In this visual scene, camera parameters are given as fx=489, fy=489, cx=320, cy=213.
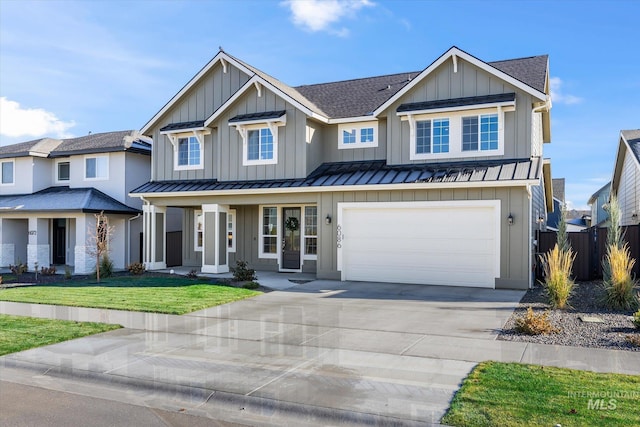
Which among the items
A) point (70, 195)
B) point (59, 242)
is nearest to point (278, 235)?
point (70, 195)

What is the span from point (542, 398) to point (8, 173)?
27989 mm

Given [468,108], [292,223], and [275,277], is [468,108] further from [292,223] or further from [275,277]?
[275,277]

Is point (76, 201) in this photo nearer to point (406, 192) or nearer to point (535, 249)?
point (406, 192)

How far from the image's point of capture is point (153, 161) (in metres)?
21.2

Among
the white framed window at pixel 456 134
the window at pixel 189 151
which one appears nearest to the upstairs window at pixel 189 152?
the window at pixel 189 151

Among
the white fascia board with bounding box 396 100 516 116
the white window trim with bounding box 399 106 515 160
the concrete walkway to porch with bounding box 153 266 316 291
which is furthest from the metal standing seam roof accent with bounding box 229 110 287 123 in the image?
the concrete walkway to porch with bounding box 153 266 316 291

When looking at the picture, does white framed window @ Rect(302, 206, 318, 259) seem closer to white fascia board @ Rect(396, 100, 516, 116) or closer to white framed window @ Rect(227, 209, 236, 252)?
white framed window @ Rect(227, 209, 236, 252)

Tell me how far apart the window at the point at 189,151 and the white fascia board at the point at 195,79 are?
1424 mm

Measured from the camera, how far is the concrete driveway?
18.4ft

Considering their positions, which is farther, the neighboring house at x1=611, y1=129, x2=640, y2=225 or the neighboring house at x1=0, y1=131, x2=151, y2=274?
the neighboring house at x1=0, y1=131, x2=151, y2=274

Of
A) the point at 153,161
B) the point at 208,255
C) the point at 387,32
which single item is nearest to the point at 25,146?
the point at 153,161

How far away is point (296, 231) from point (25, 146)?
52.6 feet

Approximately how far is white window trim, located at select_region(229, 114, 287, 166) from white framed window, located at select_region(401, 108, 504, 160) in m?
4.60

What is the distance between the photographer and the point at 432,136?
16.0 m
